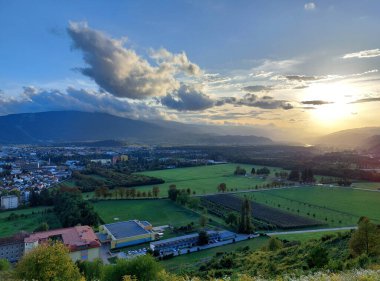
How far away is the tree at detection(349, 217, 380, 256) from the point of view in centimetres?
2208

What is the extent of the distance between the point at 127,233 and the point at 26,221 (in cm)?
1838

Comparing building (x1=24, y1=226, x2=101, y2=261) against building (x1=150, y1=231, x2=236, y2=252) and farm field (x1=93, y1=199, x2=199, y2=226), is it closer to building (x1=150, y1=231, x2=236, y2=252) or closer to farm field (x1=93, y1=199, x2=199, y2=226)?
building (x1=150, y1=231, x2=236, y2=252)

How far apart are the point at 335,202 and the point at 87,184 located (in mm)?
53771

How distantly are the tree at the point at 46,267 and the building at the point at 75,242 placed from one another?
12.5 meters

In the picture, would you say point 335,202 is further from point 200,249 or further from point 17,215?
point 17,215

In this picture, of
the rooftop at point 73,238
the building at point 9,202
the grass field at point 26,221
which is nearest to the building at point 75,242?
the rooftop at point 73,238

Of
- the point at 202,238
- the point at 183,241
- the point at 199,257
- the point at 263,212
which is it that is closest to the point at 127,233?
the point at 183,241

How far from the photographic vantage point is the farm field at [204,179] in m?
76.0

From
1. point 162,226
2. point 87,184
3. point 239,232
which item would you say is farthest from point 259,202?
point 87,184

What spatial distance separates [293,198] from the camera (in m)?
64.2

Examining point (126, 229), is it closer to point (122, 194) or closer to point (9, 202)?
point (122, 194)

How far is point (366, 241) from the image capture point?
22.3 m

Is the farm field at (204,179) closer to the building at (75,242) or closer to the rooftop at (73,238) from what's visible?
the rooftop at (73,238)

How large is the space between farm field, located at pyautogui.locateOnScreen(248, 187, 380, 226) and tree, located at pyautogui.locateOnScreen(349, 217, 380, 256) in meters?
25.3
